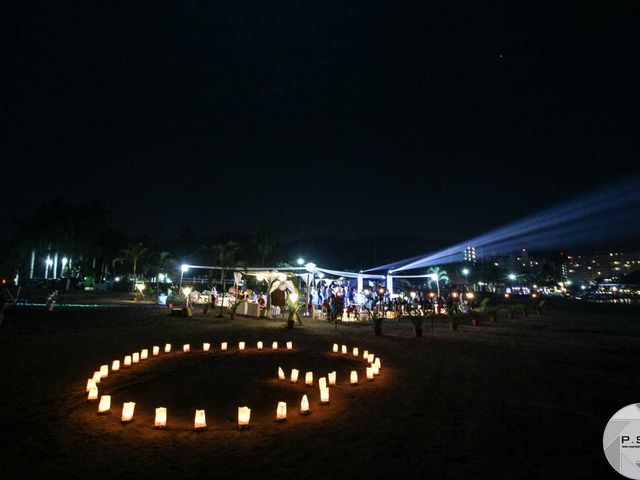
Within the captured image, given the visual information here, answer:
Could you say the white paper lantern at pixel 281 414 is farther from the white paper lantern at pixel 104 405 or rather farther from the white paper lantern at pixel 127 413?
the white paper lantern at pixel 104 405

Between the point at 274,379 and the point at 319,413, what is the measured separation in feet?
8.20

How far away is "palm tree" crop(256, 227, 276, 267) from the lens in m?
69.8

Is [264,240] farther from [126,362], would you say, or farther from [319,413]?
[319,413]

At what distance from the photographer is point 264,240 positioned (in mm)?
70000

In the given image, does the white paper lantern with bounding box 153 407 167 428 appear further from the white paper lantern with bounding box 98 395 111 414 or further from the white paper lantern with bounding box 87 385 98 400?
the white paper lantern with bounding box 87 385 98 400

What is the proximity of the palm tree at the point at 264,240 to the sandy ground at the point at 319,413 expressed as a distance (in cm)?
5655

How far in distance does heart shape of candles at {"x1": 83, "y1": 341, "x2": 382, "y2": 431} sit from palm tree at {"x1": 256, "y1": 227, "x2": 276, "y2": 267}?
5631 cm

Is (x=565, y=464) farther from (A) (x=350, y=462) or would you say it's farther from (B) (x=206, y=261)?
(B) (x=206, y=261)

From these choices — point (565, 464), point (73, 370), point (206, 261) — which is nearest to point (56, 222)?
point (206, 261)

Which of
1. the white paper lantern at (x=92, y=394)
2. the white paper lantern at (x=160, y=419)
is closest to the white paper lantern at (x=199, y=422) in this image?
the white paper lantern at (x=160, y=419)

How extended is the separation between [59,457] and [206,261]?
1913 inches

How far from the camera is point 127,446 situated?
519 cm

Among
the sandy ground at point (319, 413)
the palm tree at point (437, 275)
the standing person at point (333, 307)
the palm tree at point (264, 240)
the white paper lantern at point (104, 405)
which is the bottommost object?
the sandy ground at point (319, 413)

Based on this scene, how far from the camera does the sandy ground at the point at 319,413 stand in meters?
4.66
